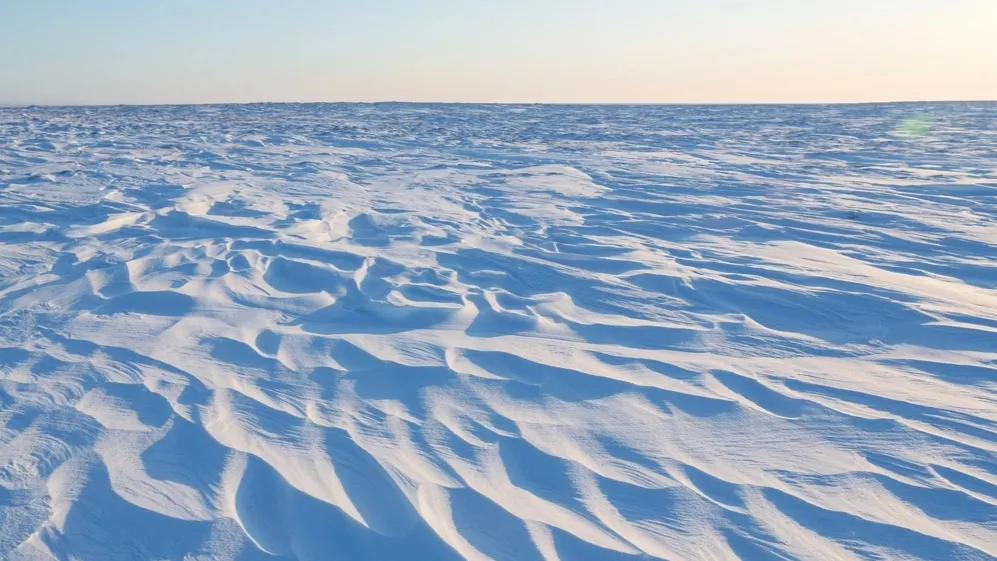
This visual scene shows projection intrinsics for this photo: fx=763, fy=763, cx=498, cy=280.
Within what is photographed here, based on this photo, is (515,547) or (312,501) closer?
(515,547)

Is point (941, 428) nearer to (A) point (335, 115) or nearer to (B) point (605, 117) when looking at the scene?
(B) point (605, 117)

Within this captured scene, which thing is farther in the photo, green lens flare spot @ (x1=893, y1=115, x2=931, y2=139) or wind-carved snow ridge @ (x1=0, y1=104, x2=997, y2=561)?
green lens flare spot @ (x1=893, y1=115, x2=931, y2=139)

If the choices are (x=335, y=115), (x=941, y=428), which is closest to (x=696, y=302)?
(x=941, y=428)

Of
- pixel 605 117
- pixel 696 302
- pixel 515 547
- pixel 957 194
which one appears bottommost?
pixel 515 547

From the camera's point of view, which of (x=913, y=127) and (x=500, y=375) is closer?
(x=500, y=375)

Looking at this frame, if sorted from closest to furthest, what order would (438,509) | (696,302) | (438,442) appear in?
(438,509)
(438,442)
(696,302)

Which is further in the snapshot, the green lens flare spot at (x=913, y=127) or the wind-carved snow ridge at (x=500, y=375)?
the green lens flare spot at (x=913, y=127)

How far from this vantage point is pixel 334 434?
2.11m

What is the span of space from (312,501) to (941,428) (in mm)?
1701

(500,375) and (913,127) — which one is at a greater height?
(913,127)

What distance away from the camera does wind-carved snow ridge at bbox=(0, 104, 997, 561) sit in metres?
1.73

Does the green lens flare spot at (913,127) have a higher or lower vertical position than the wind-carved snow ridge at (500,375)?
higher

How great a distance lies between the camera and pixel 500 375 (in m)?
2.48

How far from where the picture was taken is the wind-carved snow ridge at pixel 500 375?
173 cm
